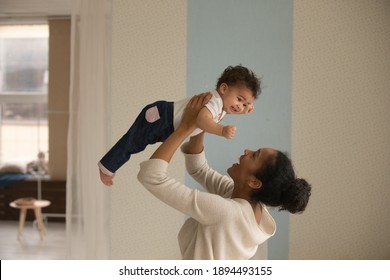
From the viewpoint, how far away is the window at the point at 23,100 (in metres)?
3.18

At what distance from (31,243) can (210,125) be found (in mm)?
2129

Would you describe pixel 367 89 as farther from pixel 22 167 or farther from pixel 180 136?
pixel 22 167

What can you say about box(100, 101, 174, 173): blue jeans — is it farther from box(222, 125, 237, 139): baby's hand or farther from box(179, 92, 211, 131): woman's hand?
box(222, 125, 237, 139): baby's hand

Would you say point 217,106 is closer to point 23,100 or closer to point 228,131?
point 228,131

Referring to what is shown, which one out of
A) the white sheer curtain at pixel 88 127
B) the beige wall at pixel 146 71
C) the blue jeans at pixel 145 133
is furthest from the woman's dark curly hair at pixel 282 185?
the white sheer curtain at pixel 88 127

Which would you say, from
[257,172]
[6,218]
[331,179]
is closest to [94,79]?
[257,172]

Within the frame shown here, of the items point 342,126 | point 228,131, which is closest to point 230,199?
point 228,131

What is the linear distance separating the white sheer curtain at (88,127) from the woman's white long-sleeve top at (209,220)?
67 cm

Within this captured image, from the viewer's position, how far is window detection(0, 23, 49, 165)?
3176mm

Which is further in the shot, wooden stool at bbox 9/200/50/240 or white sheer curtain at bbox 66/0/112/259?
wooden stool at bbox 9/200/50/240

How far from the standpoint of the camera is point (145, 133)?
47.0 inches

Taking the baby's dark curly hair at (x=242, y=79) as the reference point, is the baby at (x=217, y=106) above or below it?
below

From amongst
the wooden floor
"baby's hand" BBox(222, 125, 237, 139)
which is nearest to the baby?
"baby's hand" BBox(222, 125, 237, 139)

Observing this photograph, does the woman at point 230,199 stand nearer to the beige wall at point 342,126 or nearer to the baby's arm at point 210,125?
the baby's arm at point 210,125
